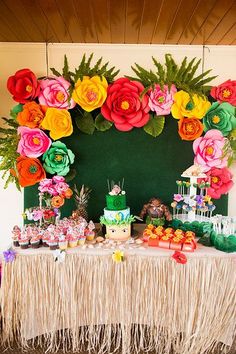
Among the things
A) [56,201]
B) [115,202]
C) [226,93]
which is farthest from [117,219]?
[226,93]

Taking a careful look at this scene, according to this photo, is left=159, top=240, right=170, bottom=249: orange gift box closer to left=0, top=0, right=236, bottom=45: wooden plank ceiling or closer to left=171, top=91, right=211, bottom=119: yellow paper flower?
left=171, top=91, right=211, bottom=119: yellow paper flower

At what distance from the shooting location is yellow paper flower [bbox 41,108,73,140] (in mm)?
2115

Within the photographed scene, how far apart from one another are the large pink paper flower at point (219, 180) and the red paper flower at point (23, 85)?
56.9 inches

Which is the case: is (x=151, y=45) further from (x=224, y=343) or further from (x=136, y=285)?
(x=224, y=343)

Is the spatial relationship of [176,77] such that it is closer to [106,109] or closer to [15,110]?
[106,109]

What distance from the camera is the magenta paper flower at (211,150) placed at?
2.16 m

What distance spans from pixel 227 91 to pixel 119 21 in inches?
36.3

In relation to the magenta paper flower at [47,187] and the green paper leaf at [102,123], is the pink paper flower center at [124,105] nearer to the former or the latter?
the green paper leaf at [102,123]

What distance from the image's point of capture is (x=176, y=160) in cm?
230

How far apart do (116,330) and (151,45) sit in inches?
84.5

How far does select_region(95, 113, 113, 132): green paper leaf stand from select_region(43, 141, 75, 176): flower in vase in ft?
0.96

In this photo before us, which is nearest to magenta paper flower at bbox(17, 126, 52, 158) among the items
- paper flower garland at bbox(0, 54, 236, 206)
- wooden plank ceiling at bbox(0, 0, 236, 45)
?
paper flower garland at bbox(0, 54, 236, 206)

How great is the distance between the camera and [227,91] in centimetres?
215

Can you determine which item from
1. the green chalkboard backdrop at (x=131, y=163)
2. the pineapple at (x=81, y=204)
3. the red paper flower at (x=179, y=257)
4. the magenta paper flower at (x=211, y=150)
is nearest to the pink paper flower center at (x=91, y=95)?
the green chalkboard backdrop at (x=131, y=163)
